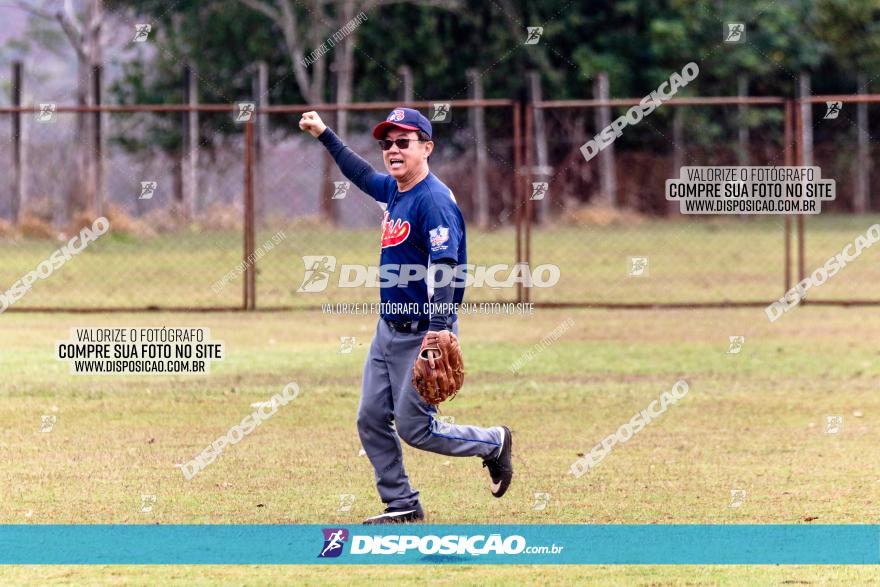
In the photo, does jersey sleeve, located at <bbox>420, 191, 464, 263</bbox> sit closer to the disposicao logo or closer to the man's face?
the man's face

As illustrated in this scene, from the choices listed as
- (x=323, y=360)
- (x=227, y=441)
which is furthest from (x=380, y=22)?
Answer: (x=227, y=441)

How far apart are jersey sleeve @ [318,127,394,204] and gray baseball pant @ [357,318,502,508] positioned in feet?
2.40

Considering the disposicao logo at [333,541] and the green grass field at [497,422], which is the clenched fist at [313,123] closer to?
the green grass field at [497,422]

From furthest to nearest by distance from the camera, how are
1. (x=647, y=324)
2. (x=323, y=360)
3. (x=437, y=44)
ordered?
(x=437, y=44) < (x=647, y=324) < (x=323, y=360)

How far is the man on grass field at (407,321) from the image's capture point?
Result: 7.74m

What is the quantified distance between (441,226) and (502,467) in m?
1.41

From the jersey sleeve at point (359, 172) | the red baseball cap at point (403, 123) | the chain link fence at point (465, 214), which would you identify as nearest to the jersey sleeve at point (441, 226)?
the red baseball cap at point (403, 123)

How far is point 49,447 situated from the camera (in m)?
10.3

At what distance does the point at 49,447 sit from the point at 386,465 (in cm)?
326

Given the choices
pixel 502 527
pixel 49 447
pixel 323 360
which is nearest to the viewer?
pixel 502 527

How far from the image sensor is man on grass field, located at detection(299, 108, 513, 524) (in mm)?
7738

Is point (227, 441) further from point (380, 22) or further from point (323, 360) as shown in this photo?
point (380, 22)

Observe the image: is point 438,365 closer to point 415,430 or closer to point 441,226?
point 415,430

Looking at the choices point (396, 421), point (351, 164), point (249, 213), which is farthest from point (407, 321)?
point (249, 213)
